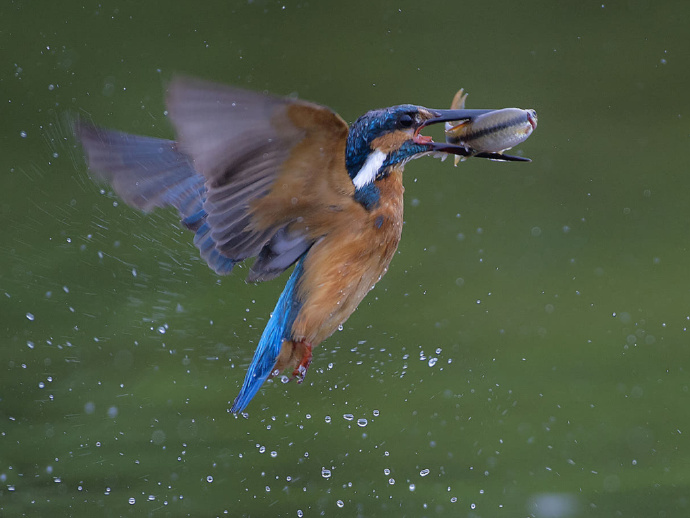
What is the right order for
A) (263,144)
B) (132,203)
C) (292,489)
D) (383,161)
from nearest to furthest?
(263,144) → (383,161) → (132,203) → (292,489)

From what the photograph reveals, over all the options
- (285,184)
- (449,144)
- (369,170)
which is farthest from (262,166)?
(449,144)

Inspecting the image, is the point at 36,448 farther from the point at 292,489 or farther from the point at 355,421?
the point at 355,421

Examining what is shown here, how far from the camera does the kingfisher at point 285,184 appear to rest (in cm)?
139

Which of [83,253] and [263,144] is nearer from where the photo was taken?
[263,144]

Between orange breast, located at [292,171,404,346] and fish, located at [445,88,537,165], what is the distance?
17 centimetres

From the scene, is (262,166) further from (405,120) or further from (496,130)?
(496,130)

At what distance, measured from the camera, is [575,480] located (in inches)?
113

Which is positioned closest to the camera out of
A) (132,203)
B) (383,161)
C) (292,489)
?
(383,161)

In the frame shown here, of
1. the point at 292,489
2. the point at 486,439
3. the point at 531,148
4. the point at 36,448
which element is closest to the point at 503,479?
the point at 486,439

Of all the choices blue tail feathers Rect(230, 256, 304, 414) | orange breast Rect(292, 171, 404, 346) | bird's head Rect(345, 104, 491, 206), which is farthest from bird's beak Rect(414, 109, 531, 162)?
blue tail feathers Rect(230, 256, 304, 414)

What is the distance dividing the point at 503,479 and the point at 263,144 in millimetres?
1806

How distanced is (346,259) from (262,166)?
0.25 metres

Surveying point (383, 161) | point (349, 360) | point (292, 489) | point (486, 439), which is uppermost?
point (383, 161)

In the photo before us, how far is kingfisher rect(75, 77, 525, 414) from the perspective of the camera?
1.39 metres
